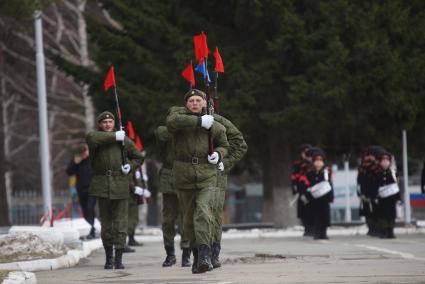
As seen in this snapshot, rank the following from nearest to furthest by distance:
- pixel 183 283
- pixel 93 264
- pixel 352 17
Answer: pixel 183 283 < pixel 93 264 < pixel 352 17

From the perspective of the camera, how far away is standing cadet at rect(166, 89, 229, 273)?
13.5 m

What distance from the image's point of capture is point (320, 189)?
75.5ft


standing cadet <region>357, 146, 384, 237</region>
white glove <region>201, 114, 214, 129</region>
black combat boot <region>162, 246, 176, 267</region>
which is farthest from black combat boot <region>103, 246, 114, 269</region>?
standing cadet <region>357, 146, 384, 237</region>

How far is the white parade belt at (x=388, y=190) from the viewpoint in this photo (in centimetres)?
2303

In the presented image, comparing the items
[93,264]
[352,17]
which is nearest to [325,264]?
[93,264]

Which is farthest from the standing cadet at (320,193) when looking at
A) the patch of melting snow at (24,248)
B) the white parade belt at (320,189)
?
the patch of melting snow at (24,248)

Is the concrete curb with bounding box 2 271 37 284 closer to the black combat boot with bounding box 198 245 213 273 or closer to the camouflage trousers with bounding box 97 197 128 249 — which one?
the black combat boot with bounding box 198 245 213 273

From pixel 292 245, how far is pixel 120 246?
5.63 metres

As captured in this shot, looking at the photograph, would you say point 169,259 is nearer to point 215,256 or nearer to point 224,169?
point 215,256

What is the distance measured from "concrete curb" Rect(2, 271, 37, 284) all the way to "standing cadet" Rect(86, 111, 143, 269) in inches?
101

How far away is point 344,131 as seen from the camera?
29.3m

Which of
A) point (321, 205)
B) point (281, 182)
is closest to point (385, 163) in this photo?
point (321, 205)

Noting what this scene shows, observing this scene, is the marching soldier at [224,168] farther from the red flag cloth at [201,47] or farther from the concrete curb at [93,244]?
the concrete curb at [93,244]

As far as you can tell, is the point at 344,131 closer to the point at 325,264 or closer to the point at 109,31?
the point at 109,31
